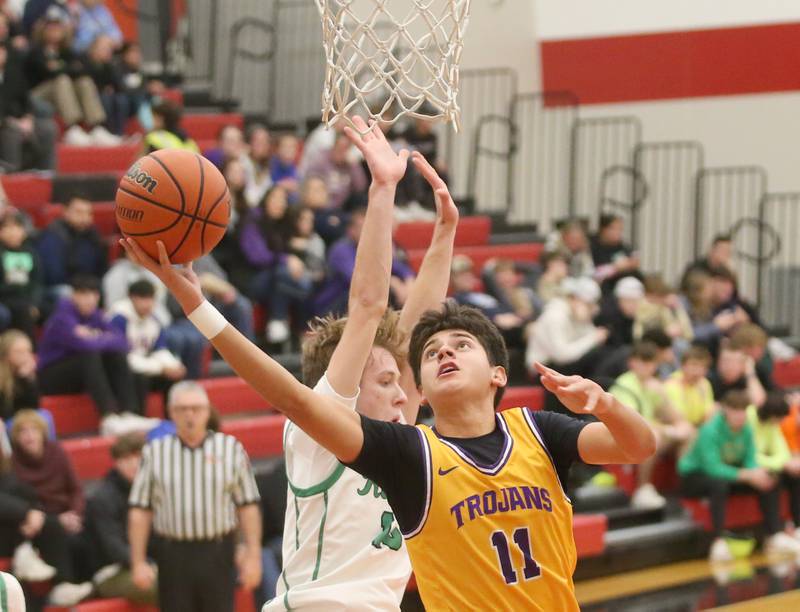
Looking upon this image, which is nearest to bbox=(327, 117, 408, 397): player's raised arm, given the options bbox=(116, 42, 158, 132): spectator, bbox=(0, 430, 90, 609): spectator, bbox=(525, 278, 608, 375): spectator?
bbox=(0, 430, 90, 609): spectator

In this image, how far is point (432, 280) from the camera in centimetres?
454

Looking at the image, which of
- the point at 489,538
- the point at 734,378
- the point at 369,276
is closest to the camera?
the point at 489,538

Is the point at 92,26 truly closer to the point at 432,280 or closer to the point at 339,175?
the point at 339,175

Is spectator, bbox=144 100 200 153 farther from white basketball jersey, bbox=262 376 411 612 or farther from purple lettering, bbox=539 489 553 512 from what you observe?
purple lettering, bbox=539 489 553 512

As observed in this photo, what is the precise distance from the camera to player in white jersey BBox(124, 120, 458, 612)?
12.6 feet

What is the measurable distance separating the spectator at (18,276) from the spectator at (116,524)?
4.96 feet

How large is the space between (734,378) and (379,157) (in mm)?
7631

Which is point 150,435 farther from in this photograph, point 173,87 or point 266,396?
point 173,87

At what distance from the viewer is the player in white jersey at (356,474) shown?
3854mm

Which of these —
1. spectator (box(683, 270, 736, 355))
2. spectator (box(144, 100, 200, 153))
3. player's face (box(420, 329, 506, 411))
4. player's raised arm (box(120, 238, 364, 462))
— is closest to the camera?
player's raised arm (box(120, 238, 364, 462))

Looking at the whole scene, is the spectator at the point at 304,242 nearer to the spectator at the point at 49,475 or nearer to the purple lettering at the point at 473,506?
the spectator at the point at 49,475

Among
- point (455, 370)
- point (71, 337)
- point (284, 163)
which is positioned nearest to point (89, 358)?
point (71, 337)

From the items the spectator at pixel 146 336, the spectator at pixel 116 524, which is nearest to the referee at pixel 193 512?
the spectator at pixel 116 524

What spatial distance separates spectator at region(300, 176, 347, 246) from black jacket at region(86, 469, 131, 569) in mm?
3951
